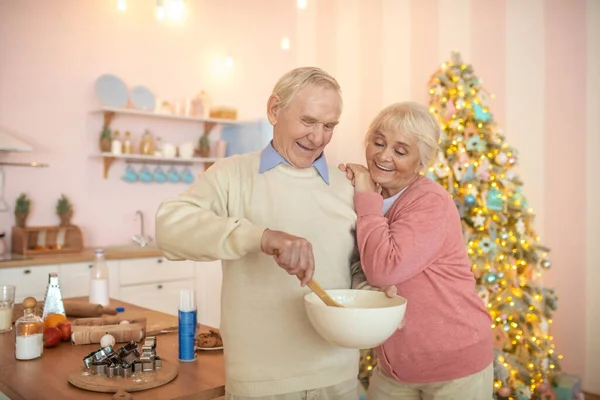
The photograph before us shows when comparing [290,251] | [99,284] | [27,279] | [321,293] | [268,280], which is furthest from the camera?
[27,279]

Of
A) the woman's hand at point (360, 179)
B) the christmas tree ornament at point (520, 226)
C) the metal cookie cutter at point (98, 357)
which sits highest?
the woman's hand at point (360, 179)

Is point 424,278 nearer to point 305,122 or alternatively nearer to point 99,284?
point 305,122

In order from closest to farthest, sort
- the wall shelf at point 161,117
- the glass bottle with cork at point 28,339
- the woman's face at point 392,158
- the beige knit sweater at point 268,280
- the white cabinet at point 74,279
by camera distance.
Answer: the beige knit sweater at point 268,280, the woman's face at point 392,158, the glass bottle with cork at point 28,339, the white cabinet at point 74,279, the wall shelf at point 161,117

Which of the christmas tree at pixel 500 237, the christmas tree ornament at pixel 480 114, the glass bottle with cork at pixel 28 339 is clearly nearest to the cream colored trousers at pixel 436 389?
the glass bottle with cork at pixel 28 339

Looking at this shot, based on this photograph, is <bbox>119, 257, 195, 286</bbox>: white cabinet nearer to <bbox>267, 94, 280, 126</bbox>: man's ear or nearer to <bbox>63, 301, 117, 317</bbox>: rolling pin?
<bbox>63, 301, 117, 317</bbox>: rolling pin

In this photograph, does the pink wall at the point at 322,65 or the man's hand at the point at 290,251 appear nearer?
the man's hand at the point at 290,251

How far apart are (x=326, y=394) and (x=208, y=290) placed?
124 inches

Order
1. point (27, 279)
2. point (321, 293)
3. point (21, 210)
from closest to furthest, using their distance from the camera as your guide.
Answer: point (321, 293), point (27, 279), point (21, 210)

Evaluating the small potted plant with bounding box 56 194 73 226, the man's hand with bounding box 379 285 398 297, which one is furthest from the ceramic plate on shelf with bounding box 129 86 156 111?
the man's hand with bounding box 379 285 398 297

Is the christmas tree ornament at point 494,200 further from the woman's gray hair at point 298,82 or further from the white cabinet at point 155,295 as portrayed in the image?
the white cabinet at point 155,295

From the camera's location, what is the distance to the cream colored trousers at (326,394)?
4.21ft

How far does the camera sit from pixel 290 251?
1095 millimetres

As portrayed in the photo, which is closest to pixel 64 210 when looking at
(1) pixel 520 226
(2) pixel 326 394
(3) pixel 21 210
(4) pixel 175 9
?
(3) pixel 21 210

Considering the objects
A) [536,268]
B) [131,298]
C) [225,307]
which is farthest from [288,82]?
[131,298]
